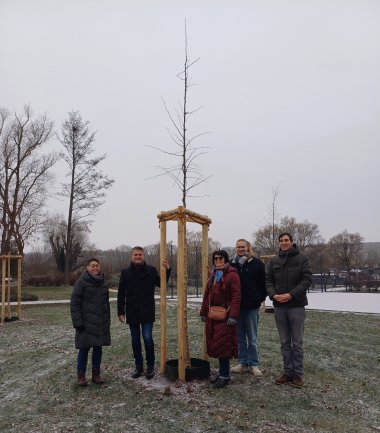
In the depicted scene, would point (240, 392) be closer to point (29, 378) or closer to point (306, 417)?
point (306, 417)

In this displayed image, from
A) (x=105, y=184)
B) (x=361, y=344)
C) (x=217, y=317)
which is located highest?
(x=105, y=184)

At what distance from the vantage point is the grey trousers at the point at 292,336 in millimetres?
5301

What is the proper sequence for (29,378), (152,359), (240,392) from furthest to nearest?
(29,378) → (152,359) → (240,392)

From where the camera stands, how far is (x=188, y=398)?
4.82 meters

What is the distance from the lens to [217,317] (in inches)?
200

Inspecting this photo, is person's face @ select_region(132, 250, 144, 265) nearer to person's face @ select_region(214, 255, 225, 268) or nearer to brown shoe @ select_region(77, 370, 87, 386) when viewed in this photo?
person's face @ select_region(214, 255, 225, 268)

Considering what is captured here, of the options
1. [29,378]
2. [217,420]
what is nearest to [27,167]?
[29,378]

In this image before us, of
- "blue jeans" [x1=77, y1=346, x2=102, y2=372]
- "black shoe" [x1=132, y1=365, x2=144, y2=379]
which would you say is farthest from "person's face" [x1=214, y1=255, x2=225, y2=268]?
"blue jeans" [x1=77, y1=346, x2=102, y2=372]

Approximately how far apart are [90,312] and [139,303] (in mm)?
618

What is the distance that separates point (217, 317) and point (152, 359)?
1.11m

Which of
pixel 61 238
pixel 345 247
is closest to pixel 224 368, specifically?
pixel 61 238

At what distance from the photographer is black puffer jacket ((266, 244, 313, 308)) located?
206 inches

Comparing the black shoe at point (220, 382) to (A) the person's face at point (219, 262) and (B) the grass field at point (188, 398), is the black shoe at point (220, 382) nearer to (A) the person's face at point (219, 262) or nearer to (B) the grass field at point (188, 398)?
(B) the grass field at point (188, 398)

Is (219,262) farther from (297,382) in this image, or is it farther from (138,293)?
(297,382)
